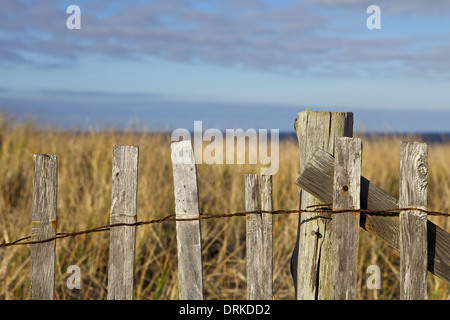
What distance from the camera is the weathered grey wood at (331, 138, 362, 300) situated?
1663mm

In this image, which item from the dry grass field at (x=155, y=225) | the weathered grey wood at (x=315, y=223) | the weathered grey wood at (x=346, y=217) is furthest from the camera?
the dry grass field at (x=155, y=225)

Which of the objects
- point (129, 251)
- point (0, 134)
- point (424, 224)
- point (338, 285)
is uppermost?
A: point (0, 134)

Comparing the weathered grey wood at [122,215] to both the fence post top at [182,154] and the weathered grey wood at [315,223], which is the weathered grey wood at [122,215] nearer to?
the fence post top at [182,154]

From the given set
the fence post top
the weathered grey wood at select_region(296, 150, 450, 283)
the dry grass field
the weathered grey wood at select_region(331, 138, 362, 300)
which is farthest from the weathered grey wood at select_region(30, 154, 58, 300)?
the dry grass field

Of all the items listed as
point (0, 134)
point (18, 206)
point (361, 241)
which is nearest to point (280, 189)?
point (361, 241)

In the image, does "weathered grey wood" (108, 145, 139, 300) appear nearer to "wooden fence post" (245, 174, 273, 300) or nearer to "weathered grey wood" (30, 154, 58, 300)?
"weathered grey wood" (30, 154, 58, 300)

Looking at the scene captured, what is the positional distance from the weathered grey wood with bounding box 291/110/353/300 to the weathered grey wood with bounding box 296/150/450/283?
2.5 inches

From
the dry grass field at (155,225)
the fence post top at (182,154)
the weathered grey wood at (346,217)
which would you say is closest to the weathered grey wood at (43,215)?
the fence post top at (182,154)

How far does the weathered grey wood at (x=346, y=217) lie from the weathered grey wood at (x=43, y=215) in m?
1.13

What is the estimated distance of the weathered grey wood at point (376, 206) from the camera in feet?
5.57

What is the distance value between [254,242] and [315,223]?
27cm

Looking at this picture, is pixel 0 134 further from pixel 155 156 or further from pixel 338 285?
pixel 338 285
